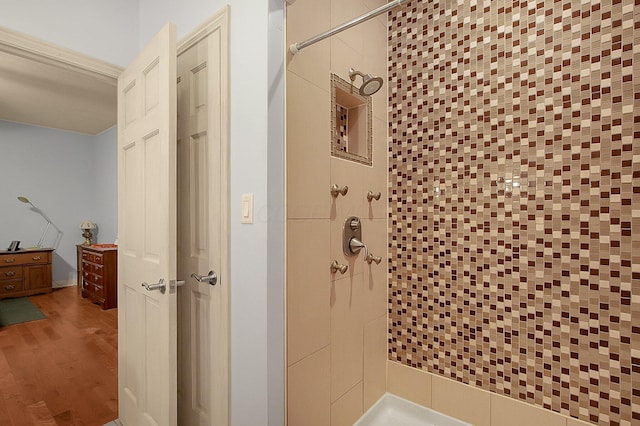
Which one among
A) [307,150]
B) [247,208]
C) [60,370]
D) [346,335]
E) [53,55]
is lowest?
[60,370]

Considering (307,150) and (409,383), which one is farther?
(409,383)

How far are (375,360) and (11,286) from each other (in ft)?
18.7

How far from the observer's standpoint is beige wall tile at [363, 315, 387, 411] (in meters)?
1.80

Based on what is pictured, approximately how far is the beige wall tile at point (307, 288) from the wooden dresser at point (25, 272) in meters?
5.53

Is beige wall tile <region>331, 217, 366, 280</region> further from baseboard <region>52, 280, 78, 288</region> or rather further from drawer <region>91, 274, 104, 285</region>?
baseboard <region>52, 280, 78, 288</region>

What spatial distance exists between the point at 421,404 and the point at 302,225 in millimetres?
1340

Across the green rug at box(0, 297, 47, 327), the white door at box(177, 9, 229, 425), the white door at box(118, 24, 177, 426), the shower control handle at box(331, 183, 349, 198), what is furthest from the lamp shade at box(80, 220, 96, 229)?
the shower control handle at box(331, 183, 349, 198)

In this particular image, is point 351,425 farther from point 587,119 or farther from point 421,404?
point 587,119

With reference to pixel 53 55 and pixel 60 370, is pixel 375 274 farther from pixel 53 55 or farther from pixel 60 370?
pixel 60 370

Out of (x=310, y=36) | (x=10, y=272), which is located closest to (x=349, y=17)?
(x=310, y=36)

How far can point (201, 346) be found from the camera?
1.51m

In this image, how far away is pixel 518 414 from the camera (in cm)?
152

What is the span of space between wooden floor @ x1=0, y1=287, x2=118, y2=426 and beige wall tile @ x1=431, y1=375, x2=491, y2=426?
6.58ft

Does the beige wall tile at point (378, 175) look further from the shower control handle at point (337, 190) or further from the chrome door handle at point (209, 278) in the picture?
the chrome door handle at point (209, 278)
